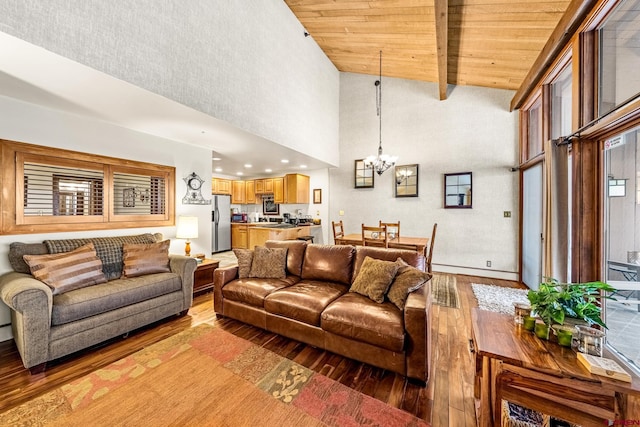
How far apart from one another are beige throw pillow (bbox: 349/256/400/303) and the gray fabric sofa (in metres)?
2.11

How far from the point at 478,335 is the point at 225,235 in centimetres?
649

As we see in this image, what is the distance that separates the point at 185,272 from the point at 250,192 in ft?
15.2

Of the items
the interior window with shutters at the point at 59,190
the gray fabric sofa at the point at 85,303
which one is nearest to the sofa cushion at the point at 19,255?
the gray fabric sofa at the point at 85,303

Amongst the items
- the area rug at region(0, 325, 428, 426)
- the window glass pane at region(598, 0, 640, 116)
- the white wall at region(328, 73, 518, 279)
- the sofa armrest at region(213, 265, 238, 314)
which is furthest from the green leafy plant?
the white wall at region(328, 73, 518, 279)

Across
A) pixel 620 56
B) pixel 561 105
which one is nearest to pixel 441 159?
pixel 561 105

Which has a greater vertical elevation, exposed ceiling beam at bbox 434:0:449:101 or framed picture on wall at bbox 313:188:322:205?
exposed ceiling beam at bbox 434:0:449:101

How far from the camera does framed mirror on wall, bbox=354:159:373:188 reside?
5738mm

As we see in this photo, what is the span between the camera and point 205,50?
278cm

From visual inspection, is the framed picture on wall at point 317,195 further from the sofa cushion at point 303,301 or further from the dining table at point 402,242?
the sofa cushion at point 303,301

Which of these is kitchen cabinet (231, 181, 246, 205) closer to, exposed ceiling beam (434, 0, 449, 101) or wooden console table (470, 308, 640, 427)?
exposed ceiling beam (434, 0, 449, 101)

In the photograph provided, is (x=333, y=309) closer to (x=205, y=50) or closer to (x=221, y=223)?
(x=205, y=50)

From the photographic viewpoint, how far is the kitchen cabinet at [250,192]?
7330mm

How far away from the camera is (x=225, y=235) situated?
270 inches

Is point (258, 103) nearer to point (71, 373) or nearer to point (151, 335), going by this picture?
point (151, 335)
